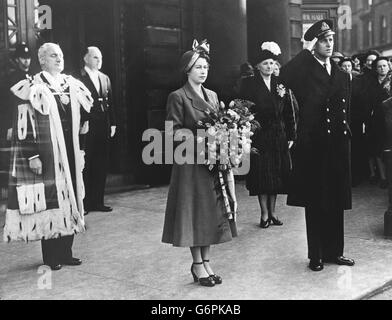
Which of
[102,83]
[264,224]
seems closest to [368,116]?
[264,224]

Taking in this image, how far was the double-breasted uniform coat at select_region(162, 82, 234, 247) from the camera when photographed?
4930 mm

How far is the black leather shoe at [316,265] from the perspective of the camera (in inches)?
214

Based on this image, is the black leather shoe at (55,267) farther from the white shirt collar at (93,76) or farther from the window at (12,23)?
the window at (12,23)

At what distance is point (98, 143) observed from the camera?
8.50 m

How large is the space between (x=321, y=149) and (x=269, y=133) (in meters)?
1.82

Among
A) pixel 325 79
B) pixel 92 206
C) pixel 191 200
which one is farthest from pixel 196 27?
pixel 191 200

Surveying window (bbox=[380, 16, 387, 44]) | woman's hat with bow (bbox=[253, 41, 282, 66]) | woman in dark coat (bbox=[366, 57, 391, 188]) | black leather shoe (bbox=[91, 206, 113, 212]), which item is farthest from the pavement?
window (bbox=[380, 16, 387, 44])

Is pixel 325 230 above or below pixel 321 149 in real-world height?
below

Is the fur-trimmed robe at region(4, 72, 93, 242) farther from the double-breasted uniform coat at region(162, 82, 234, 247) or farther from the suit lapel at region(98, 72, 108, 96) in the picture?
the suit lapel at region(98, 72, 108, 96)

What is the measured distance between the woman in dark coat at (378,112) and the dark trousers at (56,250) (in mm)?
5626

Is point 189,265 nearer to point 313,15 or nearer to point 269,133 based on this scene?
point 269,133

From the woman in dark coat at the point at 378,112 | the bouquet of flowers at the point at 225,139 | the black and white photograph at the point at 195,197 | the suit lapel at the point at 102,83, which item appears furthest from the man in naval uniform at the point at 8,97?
the woman in dark coat at the point at 378,112

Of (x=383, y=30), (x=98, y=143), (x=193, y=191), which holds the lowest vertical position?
(x=193, y=191)

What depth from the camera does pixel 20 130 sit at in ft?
18.0
